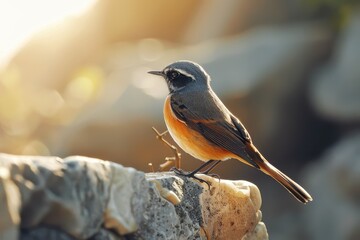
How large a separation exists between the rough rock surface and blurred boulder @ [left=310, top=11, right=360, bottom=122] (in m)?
13.3

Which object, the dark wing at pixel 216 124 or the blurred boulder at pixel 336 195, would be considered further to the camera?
the blurred boulder at pixel 336 195

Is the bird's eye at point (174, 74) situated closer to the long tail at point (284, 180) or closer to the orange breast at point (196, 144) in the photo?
the orange breast at point (196, 144)

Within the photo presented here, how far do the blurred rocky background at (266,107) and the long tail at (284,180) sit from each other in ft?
30.9

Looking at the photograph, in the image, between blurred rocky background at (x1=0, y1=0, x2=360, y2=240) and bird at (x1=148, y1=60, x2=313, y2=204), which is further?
blurred rocky background at (x1=0, y1=0, x2=360, y2=240)

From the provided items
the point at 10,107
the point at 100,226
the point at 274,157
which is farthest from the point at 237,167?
the point at 100,226

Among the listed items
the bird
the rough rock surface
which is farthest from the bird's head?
the rough rock surface

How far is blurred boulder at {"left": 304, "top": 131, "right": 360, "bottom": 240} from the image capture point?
16344 mm

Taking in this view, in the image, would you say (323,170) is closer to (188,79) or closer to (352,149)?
(352,149)

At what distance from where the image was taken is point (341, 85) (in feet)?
62.2

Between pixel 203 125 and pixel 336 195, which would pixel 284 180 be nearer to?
pixel 203 125

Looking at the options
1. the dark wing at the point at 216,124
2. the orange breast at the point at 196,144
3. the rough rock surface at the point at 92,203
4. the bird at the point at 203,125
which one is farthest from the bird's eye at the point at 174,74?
the rough rock surface at the point at 92,203

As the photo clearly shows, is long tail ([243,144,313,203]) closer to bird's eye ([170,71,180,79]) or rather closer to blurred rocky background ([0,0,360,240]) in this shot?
bird's eye ([170,71,180,79])

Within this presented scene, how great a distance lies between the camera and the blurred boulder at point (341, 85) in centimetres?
1859

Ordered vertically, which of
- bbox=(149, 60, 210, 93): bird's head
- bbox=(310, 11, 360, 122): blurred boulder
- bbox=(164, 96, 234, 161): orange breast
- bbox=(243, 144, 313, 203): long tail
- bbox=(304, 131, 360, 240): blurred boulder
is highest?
bbox=(149, 60, 210, 93): bird's head
